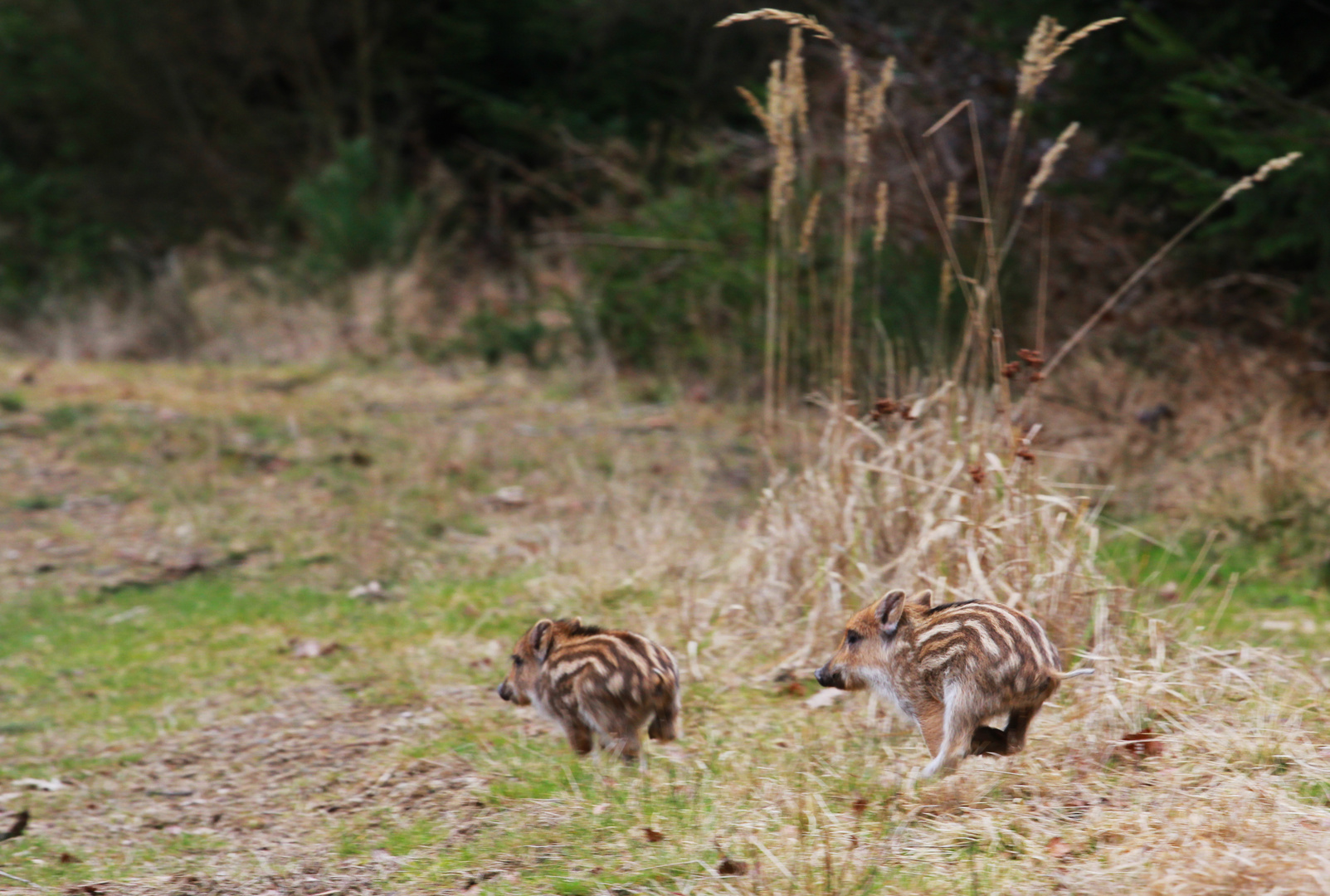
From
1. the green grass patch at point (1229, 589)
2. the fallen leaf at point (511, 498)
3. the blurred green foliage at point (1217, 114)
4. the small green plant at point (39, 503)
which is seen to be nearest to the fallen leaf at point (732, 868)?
the green grass patch at point (1229, 589)

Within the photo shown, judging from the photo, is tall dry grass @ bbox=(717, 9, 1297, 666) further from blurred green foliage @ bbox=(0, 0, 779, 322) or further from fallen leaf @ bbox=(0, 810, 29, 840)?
blurred green foliage @ bbox=(0, 0, 779, 322)

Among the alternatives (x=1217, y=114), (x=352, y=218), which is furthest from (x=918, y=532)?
(x=352, y=218)

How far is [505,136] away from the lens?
19.3 metres

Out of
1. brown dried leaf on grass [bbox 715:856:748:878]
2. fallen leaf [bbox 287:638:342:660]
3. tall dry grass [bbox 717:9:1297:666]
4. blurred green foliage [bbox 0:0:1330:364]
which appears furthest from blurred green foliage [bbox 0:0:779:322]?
brown dried leaf on grass [bbox 715:856:748:878]

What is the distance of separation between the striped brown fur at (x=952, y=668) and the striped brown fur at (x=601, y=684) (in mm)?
565

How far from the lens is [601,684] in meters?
4.50

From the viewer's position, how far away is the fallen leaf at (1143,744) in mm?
4281

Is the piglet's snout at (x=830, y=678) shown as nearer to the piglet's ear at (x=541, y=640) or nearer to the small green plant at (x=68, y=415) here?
the piglet's ear at (x=541, y=640)

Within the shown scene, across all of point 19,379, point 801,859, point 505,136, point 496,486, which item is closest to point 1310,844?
point 801,859

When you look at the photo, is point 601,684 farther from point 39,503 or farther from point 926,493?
point 39,503

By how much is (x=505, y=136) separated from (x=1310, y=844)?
17.2 meters

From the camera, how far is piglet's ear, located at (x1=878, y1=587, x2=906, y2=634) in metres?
4.36

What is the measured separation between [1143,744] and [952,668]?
28.4 inches

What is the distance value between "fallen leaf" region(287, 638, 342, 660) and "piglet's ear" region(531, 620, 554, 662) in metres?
2.10
